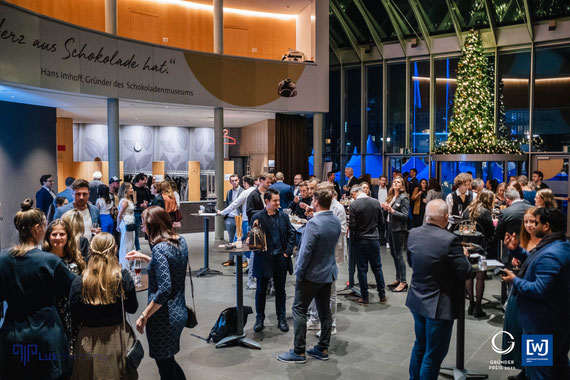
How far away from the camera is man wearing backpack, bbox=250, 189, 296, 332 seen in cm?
501

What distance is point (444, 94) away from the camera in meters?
13.6

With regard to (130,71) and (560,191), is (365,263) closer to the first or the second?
(130,71)

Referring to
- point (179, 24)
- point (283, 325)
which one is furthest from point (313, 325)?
point (179, 24)

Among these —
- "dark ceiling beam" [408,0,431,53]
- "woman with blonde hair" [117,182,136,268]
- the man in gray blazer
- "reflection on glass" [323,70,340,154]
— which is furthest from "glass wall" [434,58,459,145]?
the man in gray blazer

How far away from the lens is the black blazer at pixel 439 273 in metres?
→ 3.29

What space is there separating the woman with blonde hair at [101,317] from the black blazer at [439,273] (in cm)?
197

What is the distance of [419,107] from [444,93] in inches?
30.9

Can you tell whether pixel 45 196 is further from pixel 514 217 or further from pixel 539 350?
pixel 539 350

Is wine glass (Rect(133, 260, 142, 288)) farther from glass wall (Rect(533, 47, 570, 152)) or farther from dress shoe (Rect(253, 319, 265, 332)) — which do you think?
glass wall (Rect(533, 47, 570, 152))

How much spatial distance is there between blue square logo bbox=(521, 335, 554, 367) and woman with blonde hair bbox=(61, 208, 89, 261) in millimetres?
3189

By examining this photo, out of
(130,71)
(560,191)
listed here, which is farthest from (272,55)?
(560,191)

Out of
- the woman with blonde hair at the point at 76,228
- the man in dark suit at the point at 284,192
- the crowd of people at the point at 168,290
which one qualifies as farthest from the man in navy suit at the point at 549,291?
the man in dark suit at the point at 284,192

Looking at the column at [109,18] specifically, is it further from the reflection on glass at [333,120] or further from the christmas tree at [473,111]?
the christmas tree at [473,111]

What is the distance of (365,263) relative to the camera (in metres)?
6.04
